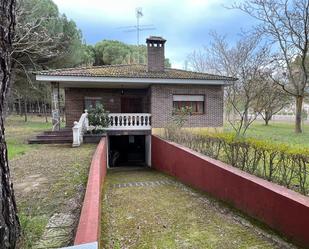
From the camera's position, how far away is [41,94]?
26.4 m

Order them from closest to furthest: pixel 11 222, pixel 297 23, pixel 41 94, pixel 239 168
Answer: pixel 11 222, pixel 239 168, pixel 297 23, pixel 41 94

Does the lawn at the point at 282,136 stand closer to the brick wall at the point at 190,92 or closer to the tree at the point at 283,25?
the brick wall at the point at 190,92

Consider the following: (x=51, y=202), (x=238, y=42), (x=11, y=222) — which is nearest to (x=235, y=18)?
(x=238, y=42)

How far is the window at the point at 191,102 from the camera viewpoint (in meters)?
16.0

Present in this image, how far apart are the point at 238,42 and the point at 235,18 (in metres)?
2.48

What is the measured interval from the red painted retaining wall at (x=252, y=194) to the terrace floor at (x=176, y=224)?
0.21 m

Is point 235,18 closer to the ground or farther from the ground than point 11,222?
farther from the ground

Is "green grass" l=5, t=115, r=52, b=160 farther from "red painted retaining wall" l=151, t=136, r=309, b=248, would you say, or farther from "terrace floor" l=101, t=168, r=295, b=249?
"red painted retaining wall" l=151, t=136, r=309, b=248

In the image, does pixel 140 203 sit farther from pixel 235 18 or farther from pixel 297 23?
pixel 297 23

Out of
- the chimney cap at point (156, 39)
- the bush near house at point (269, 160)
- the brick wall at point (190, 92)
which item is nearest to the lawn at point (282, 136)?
the brick wall at point (190, 92)

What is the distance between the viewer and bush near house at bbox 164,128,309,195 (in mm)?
4715

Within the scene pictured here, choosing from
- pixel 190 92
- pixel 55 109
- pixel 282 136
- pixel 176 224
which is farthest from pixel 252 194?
pixel 282 136

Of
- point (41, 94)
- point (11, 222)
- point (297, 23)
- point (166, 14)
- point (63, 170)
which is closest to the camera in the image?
point (11, 222)

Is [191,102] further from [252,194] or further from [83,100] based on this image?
[252,194]
